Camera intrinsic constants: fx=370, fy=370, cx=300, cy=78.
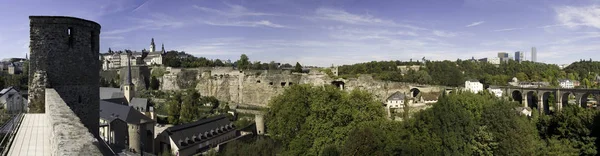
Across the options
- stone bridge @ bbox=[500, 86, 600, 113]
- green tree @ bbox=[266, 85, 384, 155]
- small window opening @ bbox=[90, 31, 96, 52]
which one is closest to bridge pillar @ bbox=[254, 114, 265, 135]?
green tree @ bbox=[266, 85, 384, 155]

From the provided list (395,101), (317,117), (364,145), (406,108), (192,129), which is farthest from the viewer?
(395,101)

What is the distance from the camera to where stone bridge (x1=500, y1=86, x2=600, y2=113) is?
50.4m

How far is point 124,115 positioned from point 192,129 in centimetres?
417

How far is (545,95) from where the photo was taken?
5703 cm

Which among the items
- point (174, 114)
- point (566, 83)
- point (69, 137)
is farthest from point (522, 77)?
point (69, 137)

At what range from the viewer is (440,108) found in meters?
18.3

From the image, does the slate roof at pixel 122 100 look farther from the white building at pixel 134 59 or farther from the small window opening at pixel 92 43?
the white building at pixel 134 59

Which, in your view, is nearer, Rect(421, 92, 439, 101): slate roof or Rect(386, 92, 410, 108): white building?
Rect(386, 92, 410, 108): white building

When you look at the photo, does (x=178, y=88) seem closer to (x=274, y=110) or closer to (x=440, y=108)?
(x=274, y=110)

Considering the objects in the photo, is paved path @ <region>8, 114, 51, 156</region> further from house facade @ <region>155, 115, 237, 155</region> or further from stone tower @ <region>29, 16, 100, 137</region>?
house facade @ <region>155, 115, 237, 155</region>

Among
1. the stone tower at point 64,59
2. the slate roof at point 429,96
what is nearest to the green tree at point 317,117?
the stone tower at point 64,59

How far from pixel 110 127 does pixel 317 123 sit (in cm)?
1080

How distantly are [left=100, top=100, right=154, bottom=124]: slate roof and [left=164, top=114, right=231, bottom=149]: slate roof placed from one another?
1.73 metres

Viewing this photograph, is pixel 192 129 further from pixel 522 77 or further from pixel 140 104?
pixel 522 77
